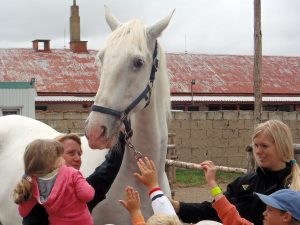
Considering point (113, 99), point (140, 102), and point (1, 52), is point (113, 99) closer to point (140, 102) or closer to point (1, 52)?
point (140, 102)

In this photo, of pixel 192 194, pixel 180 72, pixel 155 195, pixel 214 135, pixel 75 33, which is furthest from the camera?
pixel 75 33

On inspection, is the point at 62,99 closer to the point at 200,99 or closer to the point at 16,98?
the point at 200,99

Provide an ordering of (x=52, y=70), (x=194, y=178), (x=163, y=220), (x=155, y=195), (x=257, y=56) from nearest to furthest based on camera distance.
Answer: (x=163, y=220) < (x=155, y=195) < (x=257, y=56) < (x=194, y=178) < (x=52, y=70)

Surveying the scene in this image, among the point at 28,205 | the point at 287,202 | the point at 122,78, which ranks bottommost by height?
the point at 28,205

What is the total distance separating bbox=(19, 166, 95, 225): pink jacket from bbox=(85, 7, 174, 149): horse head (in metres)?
0.21

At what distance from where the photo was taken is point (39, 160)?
274 centimetres

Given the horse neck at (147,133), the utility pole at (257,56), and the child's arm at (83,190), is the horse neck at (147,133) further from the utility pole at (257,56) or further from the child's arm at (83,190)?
the utility pole at (257,56)

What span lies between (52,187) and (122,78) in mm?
707

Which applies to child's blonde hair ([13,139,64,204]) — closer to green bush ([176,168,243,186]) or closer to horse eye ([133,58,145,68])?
horse eye ([133,58,145,68])

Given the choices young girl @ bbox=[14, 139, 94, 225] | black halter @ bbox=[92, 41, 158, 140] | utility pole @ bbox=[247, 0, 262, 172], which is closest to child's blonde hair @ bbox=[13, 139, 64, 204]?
young girl @ bbox=[14, 139, 94, 225]

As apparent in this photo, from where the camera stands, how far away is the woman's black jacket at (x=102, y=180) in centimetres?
290

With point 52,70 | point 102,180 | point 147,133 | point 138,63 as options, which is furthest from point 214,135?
point 102,180

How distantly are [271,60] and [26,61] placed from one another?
11628 mm

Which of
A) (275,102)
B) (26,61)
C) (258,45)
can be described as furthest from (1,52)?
(258,45)
